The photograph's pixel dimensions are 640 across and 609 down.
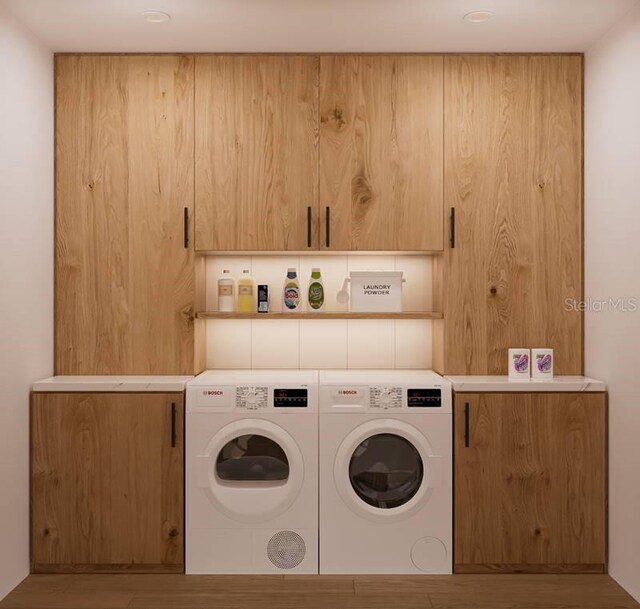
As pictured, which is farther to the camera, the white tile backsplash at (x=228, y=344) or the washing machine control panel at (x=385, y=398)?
the white tile backsplash at (x=228, y=344)

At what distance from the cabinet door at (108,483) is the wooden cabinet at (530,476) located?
4.13 ft

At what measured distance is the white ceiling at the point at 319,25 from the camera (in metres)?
2.59

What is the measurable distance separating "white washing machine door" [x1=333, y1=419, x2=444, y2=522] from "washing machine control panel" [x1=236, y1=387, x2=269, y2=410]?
39cm

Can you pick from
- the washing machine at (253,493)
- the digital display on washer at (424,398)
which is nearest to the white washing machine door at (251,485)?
the washing machine at (253,493)

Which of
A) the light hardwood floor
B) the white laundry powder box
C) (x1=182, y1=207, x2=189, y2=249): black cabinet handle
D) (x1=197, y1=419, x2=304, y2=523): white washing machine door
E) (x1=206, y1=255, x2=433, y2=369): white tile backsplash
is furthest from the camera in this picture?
(x1=206, y1=255, x2=433, y2=369): white tile backsplash

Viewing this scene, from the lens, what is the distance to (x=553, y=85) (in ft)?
10.1

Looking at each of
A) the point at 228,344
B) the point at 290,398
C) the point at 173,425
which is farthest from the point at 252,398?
the point at 228,344

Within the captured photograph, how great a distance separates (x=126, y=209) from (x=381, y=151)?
4.02 feet

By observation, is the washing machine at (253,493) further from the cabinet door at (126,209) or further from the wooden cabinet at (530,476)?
the wooden cabinet at (530,476)

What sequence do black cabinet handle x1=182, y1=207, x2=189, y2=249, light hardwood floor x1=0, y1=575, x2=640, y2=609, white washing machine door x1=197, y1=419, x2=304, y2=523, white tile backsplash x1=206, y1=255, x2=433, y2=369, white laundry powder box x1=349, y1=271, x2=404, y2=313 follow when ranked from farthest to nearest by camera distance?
white tile backsplash x1=206, y1=255, x2=433, y2=369 < white laundry powder box x1=349, y1=271, x2=404, y2=313 < black cabinet handle x1=182, y1=207, x2=189, y2=249 < white washing machine door x1=197, y1=419, x2=304, y2=523 < light hardwood floor x1=0, y1=575, x2=640, y2=609

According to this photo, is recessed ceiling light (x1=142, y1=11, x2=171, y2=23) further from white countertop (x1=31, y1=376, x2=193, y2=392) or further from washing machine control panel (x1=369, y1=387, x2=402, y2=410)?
washing machine control panel (x1=369, y1=387, x2=402, y2=410)

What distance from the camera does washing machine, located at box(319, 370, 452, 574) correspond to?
2822 mm

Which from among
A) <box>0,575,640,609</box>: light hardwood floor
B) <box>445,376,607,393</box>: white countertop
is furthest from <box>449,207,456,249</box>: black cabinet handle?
<box>0,575,640,609</box>: light hardwood floor

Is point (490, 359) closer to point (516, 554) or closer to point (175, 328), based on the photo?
point (516, 554)
